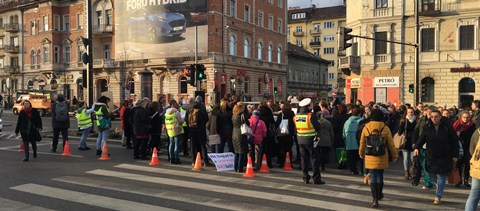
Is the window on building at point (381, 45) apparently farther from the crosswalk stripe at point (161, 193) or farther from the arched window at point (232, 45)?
the crosswalk stripe at point (161, 193)

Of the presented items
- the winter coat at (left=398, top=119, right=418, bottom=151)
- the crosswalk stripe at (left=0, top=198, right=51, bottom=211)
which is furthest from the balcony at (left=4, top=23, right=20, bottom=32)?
the winter coat at (left=398, top=119, right=418, bottom=151)

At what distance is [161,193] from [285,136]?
398 centimetres

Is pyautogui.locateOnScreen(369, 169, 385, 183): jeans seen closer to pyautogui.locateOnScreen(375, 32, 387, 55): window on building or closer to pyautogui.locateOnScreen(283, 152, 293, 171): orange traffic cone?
pyautogui.locateOnScreen(283, 152, 293, 171): orange traffic cone

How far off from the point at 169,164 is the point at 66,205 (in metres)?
4.43

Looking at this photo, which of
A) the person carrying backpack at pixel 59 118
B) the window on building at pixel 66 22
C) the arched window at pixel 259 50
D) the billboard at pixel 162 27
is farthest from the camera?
the window on building at pixel 66 22

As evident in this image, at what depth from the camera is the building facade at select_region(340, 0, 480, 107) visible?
3256cm

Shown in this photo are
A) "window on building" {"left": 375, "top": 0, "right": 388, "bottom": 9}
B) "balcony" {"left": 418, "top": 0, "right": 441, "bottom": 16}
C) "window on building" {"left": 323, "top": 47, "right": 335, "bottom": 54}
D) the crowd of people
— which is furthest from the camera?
"window on building" {"left": 323, "top": 47, "right": 335, "bottom": 54}

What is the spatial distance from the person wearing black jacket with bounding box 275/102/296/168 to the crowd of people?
0.08 feet

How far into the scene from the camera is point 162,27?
45.0m

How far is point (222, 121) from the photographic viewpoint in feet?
35.4

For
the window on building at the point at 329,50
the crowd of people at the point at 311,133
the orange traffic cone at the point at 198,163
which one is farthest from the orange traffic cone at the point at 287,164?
the window on building at the point at 329,50

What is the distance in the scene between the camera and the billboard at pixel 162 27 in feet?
144

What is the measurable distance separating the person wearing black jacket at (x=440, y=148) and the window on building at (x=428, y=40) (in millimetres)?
29358

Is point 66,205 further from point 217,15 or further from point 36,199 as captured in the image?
point 217,15
